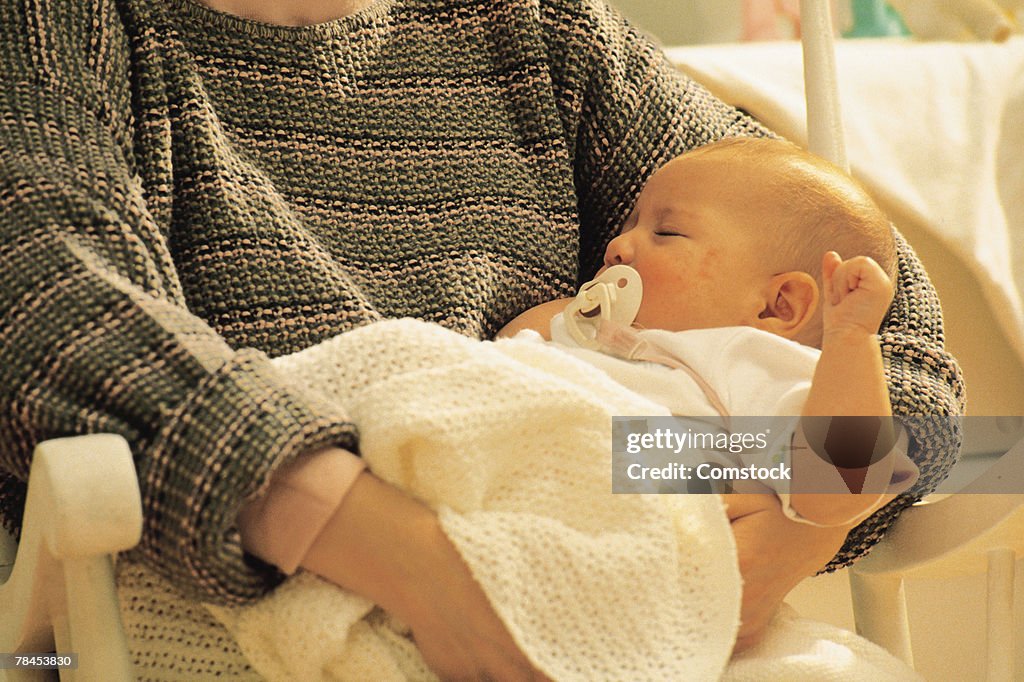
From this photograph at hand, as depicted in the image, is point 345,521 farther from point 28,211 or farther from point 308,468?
point 28,211

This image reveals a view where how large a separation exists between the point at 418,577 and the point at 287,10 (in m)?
0.50

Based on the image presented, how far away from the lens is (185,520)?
0.60 metres

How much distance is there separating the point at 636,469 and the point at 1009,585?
41 centimetres

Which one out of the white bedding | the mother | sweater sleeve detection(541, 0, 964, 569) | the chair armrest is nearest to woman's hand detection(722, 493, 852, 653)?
the mother

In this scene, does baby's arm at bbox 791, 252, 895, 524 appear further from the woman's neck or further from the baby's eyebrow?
the woman's neck

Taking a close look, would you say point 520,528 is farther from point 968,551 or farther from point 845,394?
point 968,551

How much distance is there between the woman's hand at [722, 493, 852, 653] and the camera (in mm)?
775

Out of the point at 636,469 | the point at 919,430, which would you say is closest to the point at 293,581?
the point at 636,469

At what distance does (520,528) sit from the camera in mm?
651

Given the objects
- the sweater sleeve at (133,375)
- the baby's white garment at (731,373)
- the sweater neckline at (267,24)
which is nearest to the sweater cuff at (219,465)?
the sweater sleeve at (133,375)

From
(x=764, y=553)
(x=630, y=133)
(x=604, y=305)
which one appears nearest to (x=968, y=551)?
(x=764, y=553)

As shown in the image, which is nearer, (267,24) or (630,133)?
(267,24)

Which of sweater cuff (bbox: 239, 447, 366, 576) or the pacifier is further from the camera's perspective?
the pacifier

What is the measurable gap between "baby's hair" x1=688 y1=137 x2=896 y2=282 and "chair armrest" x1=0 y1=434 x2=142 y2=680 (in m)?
0.53
